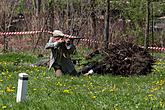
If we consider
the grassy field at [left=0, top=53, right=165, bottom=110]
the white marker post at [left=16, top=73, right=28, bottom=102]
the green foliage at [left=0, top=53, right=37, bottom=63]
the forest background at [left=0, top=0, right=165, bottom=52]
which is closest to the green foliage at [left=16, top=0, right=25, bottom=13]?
the forest background at [left=0, top=0, right=165, bottom=52]

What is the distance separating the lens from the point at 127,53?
13883 mm

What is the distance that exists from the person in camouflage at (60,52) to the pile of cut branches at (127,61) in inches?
48.6

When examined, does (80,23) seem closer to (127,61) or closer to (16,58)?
(16,58)

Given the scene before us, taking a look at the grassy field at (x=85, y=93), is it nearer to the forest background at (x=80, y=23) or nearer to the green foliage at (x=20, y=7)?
the forest background at (x=80, y=23)

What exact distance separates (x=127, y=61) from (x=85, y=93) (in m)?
5.03

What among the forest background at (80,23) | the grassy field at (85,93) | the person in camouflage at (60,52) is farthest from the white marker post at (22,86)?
the forest background at (80,23)

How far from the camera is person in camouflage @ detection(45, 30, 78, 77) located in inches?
505

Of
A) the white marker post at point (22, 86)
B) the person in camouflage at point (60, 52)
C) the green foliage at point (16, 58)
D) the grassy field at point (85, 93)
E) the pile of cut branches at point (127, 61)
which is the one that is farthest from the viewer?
the green foliage at point (16, 58)

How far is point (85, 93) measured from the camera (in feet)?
29.1

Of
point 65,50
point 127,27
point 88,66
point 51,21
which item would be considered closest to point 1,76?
point 65,50

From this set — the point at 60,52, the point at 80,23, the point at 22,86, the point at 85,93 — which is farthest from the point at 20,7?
the point at 22,86

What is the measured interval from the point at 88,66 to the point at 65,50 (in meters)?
1.32

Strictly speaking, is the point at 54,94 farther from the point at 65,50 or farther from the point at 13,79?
the point at 65,50

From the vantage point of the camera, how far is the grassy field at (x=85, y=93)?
23.9 feet
